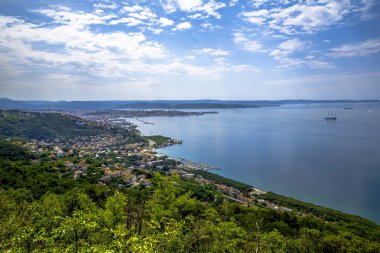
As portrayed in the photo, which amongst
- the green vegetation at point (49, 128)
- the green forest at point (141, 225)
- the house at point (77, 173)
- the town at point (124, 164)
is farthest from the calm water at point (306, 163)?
the green vegetation at point (49, 128)

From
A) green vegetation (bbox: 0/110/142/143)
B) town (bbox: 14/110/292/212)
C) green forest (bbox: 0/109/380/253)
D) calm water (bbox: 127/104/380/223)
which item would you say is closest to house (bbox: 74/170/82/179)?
town (bbox: 14/110/292/212)

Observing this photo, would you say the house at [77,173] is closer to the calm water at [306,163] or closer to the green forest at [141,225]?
the green forest at [141,225]

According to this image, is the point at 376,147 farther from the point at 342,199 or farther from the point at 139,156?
the point at 139,156

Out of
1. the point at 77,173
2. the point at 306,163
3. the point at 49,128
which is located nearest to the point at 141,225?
the point at 77,173

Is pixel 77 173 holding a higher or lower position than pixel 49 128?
lower

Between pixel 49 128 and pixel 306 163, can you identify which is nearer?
pixel 306 163

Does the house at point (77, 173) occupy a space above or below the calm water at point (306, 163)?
above

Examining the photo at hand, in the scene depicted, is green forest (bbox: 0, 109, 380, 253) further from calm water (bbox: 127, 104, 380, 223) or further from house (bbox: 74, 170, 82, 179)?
calm water (bbox: 127, 104, 380, 223)

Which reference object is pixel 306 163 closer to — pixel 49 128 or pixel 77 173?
pixel 77 173
